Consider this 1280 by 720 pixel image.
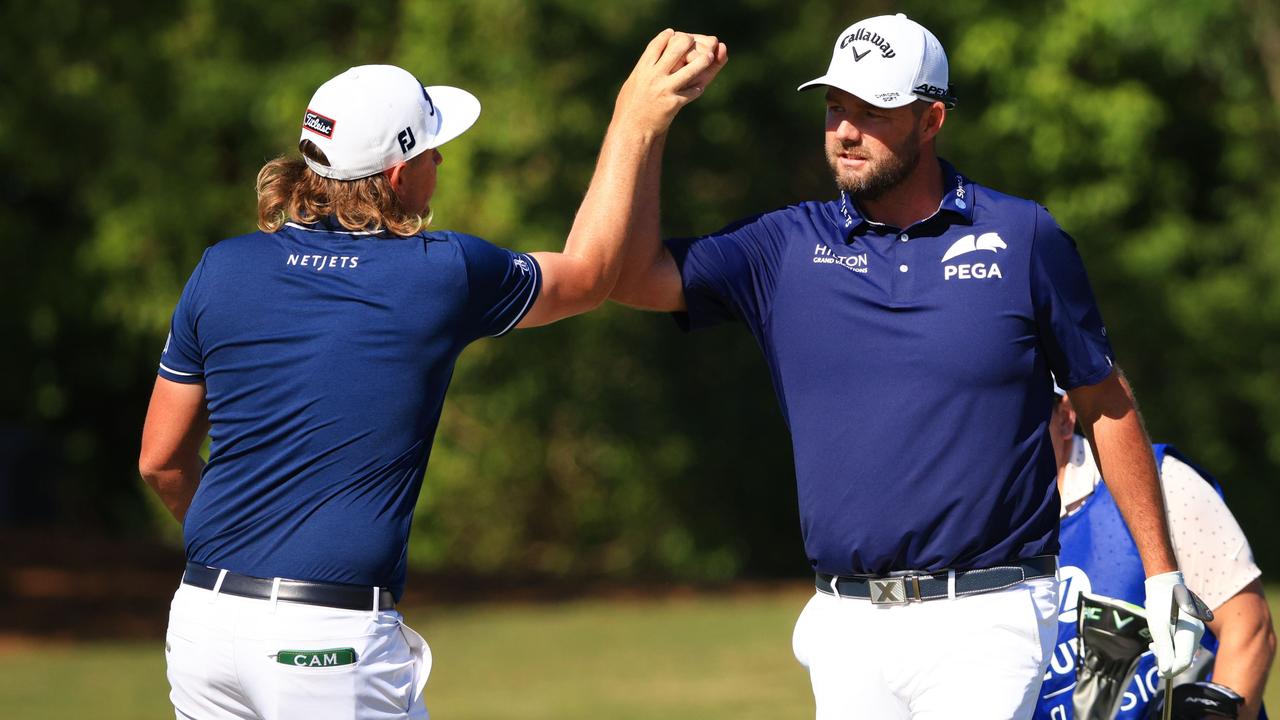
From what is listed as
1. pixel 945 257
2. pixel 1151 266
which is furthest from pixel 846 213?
pixel 1151 266

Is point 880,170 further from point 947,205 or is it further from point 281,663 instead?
point 281,663

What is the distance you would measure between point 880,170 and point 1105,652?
152 centimetres

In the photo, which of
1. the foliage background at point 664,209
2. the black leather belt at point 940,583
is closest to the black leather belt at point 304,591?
the black leather belt at point 940,583

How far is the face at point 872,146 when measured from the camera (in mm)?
4578

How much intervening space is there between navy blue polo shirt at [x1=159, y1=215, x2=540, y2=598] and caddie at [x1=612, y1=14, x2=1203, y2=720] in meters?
0.87

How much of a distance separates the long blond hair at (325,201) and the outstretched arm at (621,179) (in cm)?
40

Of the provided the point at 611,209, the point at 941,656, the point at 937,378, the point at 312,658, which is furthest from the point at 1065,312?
the point at 312,658

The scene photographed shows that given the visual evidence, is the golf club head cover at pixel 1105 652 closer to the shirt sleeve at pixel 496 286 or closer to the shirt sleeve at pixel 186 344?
the shirt sleeve at pixel 496 286

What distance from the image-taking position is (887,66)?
179 inches

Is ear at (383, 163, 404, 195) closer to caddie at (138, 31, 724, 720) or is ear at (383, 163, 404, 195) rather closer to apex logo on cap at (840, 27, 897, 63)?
caddie at (138, 31, 724, 720)

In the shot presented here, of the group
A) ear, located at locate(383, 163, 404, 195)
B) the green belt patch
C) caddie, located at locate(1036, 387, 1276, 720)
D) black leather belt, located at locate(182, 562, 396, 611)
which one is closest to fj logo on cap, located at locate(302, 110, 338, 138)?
ear, located at locate(383, 163, 404, 195)

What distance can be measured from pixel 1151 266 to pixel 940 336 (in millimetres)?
18937

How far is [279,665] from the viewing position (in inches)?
150

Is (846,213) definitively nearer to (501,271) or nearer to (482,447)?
(501,271)
